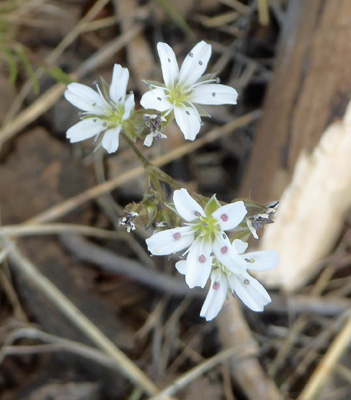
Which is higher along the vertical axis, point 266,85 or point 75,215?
point 266,85

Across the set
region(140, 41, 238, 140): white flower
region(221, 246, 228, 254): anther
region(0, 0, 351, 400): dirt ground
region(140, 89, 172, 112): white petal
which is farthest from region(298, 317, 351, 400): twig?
region(140, 89, 172, 112): white petal

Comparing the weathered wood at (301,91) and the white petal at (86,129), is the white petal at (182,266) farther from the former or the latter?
the weathered wood at (301,91)

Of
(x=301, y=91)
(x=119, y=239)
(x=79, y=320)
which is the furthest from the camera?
(x=119, y=239)

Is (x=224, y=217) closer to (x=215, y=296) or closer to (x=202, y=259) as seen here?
(x=202, y=259)

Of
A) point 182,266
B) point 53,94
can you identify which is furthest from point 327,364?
point 53,94

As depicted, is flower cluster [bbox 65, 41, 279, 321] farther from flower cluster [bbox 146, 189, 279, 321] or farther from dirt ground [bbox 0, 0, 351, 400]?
dirt ground [bbox 0, 0, 351, 400]

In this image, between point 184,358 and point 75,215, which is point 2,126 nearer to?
point 75,215

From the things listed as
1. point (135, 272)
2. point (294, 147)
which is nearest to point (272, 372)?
point (135, 272)
